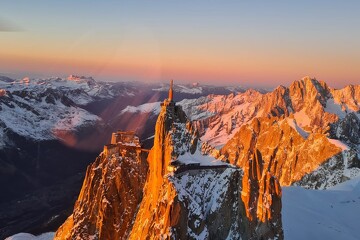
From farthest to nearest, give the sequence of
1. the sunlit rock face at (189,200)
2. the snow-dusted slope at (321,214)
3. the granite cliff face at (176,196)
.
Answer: the snow-dusted slope at (321,214), the granite cliff face at (176,196), the sunlit rock face at (189,200)

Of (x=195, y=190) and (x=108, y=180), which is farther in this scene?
(x=108, y=180)

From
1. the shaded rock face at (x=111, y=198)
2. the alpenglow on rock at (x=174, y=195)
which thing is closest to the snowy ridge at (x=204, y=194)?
the alpenglow on rock at (x=174, y=195)

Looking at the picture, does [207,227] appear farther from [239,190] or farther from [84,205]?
[84,205]

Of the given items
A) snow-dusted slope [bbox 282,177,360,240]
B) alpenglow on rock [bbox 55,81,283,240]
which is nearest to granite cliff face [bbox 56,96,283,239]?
alpenglow on rock [bbox 55,81,283,240]

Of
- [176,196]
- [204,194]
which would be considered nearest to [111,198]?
[204,194]

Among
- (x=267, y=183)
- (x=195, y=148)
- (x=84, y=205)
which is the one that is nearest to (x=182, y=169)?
(x=195, y=148)

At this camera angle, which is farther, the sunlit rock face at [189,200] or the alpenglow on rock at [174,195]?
the alpenglow on rock at [174,195]

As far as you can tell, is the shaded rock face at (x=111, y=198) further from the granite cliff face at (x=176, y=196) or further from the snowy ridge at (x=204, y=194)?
the snowy ridge at (x=204, y=194)
